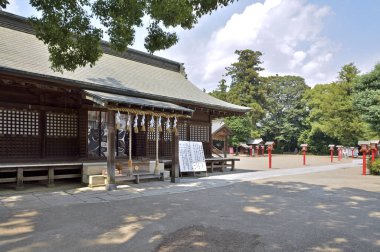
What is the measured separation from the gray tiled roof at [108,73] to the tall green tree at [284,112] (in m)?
35.2

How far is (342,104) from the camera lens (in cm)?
3431

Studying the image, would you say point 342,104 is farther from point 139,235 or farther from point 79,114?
point 139,235

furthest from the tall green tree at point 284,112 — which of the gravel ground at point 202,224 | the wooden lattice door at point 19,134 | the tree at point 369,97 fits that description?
the wooden lattice door at point 19,134

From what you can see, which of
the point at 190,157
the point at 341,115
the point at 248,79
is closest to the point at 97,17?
the point at 190,157

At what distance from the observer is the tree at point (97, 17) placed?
7.34 metres

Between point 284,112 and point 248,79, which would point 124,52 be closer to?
point 248,79

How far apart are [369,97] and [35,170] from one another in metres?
25.7

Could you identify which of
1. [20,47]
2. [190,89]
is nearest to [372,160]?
[190,89]

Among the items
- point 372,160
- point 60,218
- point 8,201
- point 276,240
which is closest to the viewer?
point 276,240

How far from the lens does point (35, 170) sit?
998 centimetres

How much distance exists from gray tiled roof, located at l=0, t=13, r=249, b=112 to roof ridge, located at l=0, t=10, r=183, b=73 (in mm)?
265

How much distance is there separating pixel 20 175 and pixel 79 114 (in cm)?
316

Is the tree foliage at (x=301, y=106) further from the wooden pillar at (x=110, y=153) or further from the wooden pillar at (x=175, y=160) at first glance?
the wooden pillar at (x=110, y=153)

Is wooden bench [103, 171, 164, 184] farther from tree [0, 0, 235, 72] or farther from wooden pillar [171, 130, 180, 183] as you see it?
tree [0, 0, 235, 72]
